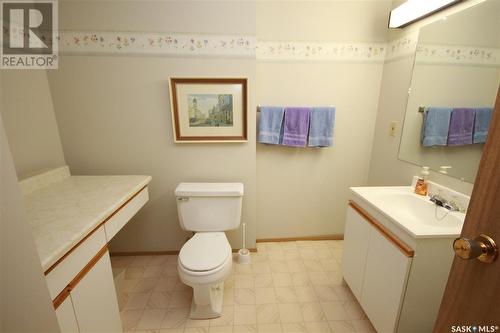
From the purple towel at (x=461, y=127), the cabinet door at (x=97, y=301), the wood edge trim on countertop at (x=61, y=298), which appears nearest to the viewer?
the wood edge trim on countertop at (x=61, y=298)

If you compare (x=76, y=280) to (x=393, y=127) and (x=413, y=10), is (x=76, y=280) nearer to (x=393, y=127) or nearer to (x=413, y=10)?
(x=393, y=127)

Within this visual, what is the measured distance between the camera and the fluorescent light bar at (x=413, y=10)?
4.32 ft

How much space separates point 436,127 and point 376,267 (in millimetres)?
961

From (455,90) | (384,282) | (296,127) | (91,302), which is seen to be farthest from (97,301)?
(455,90)

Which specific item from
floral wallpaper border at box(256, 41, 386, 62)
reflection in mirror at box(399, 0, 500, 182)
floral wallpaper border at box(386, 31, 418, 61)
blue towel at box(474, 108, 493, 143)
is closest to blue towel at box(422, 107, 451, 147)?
reflection in mirror at box(399, 0, 500, 182)

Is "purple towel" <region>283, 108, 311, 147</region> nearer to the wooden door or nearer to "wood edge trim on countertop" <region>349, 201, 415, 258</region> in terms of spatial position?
"wood edge trim on countertop" <region>349, 201, 415, 258</region>

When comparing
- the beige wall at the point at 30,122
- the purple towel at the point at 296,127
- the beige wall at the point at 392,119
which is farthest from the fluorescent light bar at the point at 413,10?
the beige wall at the point at 30,122

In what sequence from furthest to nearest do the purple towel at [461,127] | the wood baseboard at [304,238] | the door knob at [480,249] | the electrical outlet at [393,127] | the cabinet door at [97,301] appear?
the wood baseboard at [304,238]
the electrical outlet at [393,127]
the purple towel at [461,127]
the cabinet door at [97,301]
the door knob at [480,249]

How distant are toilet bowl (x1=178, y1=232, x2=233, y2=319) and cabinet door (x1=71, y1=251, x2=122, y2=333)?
0.38 meters

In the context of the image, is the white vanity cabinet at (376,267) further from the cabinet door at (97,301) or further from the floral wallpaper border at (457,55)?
the cabinet door at (97,301)

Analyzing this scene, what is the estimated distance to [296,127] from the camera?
1870mm

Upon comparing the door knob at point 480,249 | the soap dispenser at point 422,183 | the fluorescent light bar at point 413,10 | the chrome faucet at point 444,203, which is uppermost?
the fluorescent light bar at point 413,10

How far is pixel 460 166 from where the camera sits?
1245mm

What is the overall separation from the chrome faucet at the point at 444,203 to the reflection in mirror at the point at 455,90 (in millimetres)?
153
